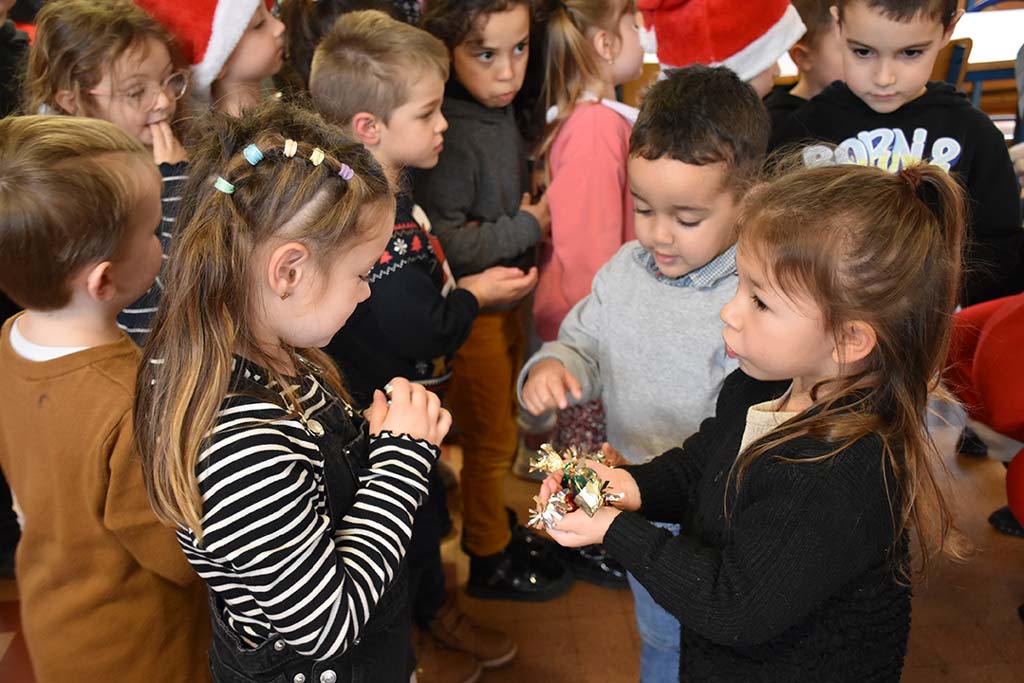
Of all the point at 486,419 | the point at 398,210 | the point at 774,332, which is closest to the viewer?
the point at 774,332

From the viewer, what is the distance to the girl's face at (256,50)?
2.32 meters

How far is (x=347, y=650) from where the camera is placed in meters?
1.36

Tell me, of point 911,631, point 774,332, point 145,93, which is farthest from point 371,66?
point 911,631

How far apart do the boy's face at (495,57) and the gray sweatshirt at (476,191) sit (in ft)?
0.17

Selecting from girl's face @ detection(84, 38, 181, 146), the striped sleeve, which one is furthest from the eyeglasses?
Result: the striped sleeve

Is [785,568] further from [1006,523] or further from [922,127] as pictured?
[1006,523]

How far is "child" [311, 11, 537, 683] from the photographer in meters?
1.95

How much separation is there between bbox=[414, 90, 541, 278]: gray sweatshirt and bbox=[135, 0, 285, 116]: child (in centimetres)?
50

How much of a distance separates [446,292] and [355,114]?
0.46 m

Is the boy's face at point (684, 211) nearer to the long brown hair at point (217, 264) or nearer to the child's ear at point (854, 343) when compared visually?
the child's ear at point (854, 343)

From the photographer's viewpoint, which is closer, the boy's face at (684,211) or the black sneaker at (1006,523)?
the boy's face at (684,211)

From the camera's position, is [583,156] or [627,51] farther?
[627,51]

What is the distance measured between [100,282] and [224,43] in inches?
40.1

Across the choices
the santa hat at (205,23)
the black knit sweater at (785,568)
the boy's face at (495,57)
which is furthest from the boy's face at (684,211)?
the santa hat at (205,23)
